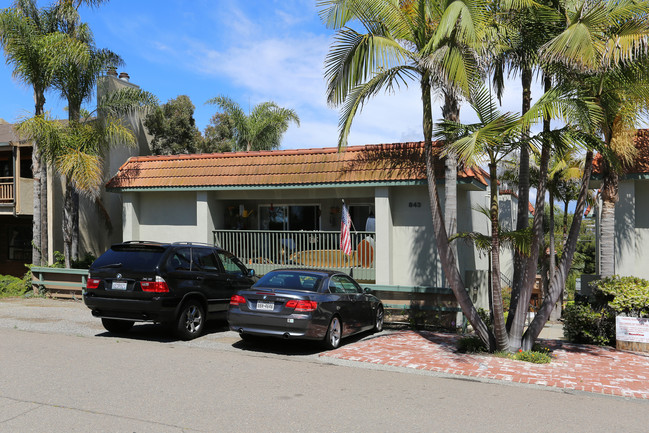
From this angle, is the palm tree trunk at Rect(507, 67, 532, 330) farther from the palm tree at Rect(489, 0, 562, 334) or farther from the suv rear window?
the suv rear window

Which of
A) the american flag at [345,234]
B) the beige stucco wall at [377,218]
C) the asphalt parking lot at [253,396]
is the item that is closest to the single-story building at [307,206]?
the beige stucco wall at [377,218]

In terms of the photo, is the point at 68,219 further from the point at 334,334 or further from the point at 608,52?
the point at 608,52

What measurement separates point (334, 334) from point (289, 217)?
8.75 metres

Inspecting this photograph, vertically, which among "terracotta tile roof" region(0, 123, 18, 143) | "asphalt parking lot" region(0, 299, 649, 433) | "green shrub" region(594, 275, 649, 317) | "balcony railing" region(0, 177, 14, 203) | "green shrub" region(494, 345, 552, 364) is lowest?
"green shrub" region(494, 345, 552, 364)

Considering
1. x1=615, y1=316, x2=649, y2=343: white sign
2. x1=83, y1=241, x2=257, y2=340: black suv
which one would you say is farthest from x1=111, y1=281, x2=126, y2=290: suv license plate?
x1=615, y1=316, x2=649, y2=343: white sign

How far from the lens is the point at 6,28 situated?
53.9 ft

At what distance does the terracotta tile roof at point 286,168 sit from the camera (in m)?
14.9

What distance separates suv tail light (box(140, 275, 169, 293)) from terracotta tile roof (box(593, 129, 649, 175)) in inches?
395

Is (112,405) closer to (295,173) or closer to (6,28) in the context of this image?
(295,173)

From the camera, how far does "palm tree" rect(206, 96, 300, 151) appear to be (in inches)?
1104

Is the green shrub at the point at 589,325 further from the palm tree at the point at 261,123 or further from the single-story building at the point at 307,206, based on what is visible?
the palm tree at the point at 261,123

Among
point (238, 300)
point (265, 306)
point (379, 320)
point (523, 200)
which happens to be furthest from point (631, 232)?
point (238, 300)

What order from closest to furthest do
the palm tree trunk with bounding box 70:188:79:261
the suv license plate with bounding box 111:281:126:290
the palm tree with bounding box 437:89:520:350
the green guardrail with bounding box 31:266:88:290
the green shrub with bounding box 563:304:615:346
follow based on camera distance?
the palm tree with bounding box 437:89:520:350
the suv license plate with bounding box 111:281:126:290
the green shrub with bounding box 563:304:615:346
the green guardrail with bounding box 31:266:88:290
the palm tree trunk with bounding box 70:188:79:261

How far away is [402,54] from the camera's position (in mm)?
9477
